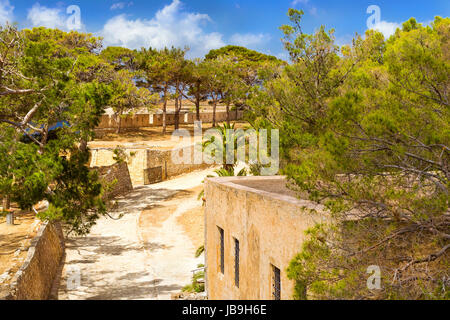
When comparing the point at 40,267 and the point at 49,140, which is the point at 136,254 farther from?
the point at 49,140

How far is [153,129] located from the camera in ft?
173

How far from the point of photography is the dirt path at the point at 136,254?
745 inches

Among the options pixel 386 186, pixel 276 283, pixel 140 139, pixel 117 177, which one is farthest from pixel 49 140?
pixel 140 139

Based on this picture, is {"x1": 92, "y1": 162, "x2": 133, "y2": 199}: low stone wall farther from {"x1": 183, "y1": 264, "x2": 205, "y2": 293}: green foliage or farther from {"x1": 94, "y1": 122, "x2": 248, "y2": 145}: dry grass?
{"x1": 183, "y1": 264, "x2": 205, "y2": 293}: green foliage

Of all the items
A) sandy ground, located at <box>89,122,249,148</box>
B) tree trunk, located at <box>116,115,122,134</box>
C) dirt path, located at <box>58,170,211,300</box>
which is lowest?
dirt path, located at <box>58,170,211,300</box>

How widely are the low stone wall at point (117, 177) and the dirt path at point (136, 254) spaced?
125 centimetres

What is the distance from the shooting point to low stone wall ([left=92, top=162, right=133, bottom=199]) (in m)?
34.2

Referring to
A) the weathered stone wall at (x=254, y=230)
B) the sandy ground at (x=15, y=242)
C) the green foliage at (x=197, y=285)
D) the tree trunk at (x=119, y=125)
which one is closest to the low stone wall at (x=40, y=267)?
the sandy ground at (x=15, y=242)

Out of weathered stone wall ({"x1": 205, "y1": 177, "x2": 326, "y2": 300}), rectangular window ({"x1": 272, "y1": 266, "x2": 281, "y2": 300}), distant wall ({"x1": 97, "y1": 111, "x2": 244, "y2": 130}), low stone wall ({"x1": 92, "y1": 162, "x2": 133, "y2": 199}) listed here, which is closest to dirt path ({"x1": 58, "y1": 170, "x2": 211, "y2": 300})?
low stone wall ({"x1": 92, "y1": 162, "x2": 133, "y2": 199})

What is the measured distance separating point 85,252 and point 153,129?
30.3 metres

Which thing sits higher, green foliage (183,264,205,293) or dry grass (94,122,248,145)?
dry grass (94,122,248,145)

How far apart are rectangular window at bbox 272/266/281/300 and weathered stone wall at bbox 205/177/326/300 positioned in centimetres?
7

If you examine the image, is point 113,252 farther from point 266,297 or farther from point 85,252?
point 266,297
